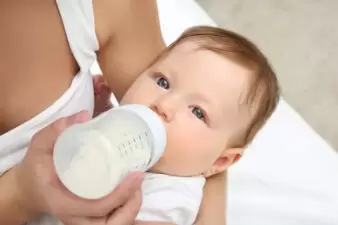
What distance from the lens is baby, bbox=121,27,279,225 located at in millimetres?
792

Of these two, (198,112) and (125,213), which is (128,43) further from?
(125,213)

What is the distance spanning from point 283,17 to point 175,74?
3.87 feet

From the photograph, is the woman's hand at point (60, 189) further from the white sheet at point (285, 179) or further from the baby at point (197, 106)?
the white sheet at point (285, 179)

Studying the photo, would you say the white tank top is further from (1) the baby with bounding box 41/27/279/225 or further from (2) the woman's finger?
(2) the woman's finger

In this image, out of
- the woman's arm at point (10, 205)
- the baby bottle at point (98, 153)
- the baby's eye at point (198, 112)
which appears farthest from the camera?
the baby's eye at point (198, 112)

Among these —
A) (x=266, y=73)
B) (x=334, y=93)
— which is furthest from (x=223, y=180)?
(x=334, y=93)

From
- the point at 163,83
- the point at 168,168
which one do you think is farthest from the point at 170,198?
the point at 163,83

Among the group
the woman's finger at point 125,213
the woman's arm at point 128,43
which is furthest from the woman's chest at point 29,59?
the woman's finger at point 125,213

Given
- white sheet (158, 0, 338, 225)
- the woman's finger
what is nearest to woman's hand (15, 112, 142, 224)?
the woman's finger

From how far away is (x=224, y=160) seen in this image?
2.91ft

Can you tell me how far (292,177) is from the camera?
1075mm

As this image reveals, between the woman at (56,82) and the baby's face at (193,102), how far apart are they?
73 mm

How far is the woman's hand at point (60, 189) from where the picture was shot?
61 cm

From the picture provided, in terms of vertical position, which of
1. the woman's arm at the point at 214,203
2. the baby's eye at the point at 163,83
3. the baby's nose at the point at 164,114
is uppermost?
the baby's eye at the point at 163,83
